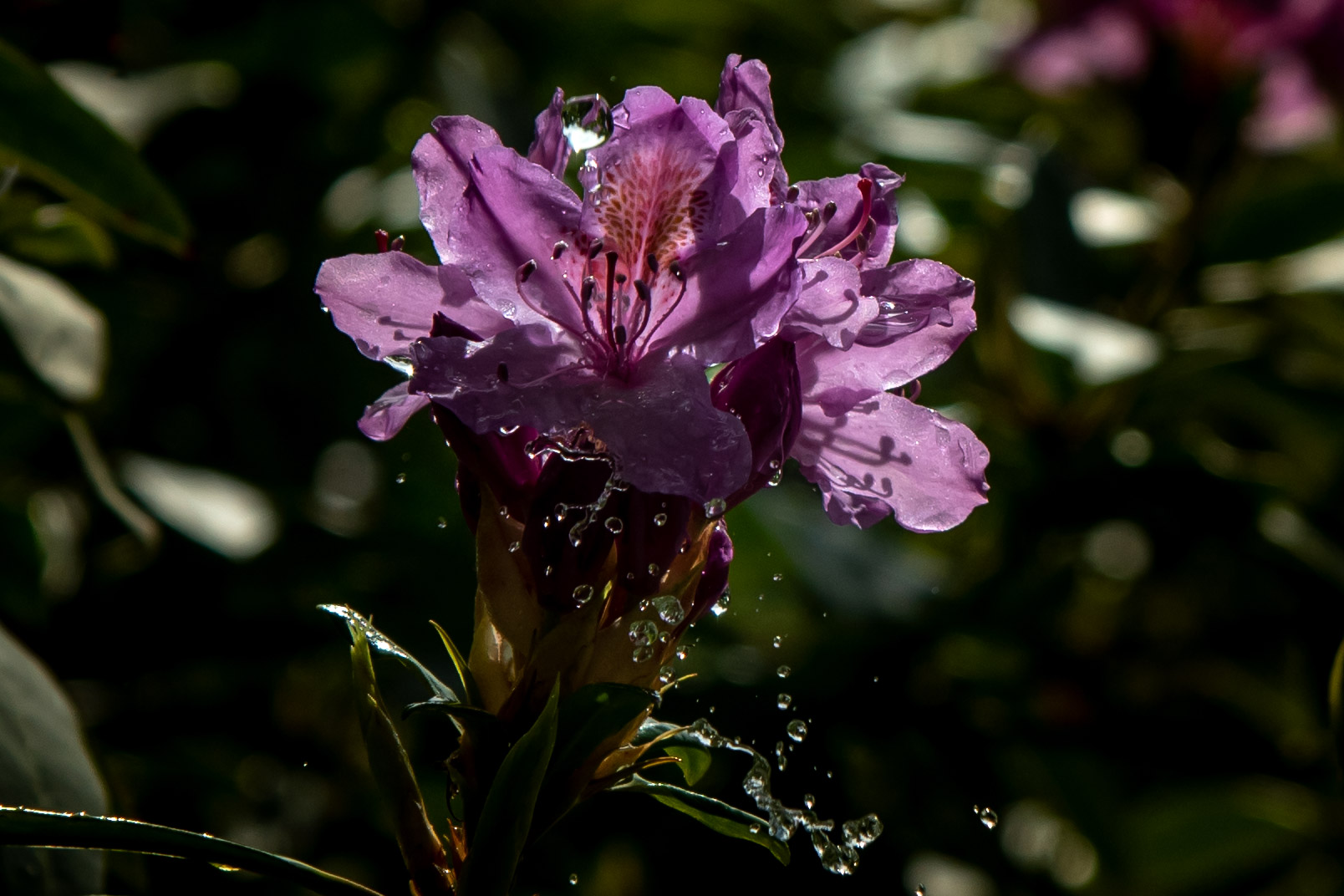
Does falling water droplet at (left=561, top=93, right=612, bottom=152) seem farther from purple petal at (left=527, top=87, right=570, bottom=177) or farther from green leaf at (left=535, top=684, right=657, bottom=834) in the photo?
green leaf at (left=535, top=684, right=657, bottom=834)

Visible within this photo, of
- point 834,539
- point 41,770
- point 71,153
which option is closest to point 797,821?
point 41,770

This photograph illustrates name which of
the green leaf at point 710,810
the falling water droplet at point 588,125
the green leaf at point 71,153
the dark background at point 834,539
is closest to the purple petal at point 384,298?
the falling water droplet at point 588,125

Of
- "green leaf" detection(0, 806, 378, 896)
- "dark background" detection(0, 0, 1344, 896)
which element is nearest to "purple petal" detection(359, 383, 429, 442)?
"green leaf" detection(0, 806, 378, 896)

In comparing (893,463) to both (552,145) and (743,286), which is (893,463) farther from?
(552,145)

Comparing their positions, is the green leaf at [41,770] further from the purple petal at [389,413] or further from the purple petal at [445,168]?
the purple petal at [445,168]

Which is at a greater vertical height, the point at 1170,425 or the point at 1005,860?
the point at 1170,425

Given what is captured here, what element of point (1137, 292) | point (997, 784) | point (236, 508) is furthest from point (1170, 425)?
point (236, 508)

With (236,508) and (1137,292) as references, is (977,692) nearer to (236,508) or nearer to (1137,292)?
(1137,292)
